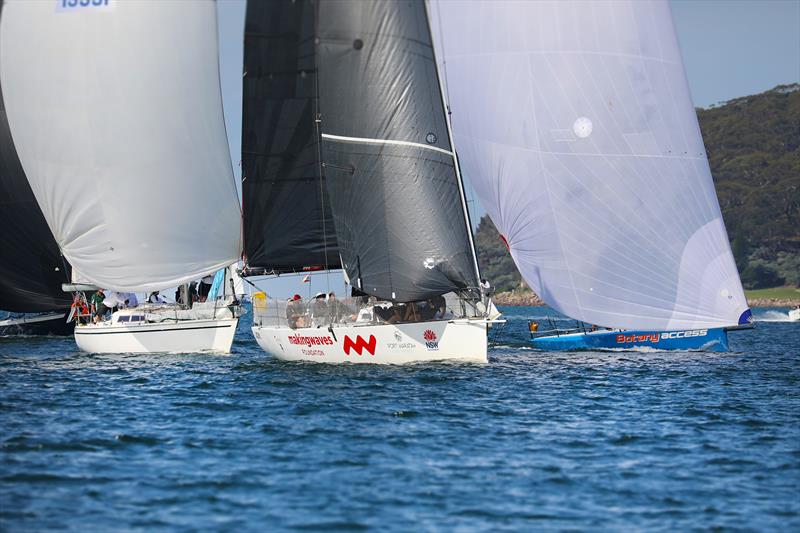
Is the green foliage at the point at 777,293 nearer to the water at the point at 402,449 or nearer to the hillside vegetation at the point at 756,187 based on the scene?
the hillside vegetation at the point at 756,187

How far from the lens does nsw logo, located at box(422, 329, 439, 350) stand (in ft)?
89.4

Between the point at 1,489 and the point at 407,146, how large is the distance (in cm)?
1578

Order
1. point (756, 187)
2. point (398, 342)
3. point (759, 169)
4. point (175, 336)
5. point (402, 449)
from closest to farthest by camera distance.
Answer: point (402, 449) < point (398, 342) < point (175, 336) < point (756, 187) < point (759, 169)

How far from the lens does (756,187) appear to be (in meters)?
155

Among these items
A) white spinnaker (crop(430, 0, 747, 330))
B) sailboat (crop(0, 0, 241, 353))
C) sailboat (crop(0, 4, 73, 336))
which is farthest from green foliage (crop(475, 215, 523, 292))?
white spinnaker (crop(430, 0, 747, 330))

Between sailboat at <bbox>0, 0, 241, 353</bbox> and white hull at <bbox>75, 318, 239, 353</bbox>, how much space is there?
0.03 m

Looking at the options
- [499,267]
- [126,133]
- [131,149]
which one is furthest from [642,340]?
[499,267]

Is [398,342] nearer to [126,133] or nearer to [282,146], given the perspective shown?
[282,146]

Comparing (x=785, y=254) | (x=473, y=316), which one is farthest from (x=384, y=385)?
(x=785, y=254)

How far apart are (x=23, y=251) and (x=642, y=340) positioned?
24.1 meters

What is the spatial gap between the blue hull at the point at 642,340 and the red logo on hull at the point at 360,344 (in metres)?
8.93

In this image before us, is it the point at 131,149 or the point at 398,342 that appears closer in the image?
the point at 398,342

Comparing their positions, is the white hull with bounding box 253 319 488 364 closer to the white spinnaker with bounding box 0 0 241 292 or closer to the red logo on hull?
the red logo on hull

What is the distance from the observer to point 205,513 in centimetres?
1272
